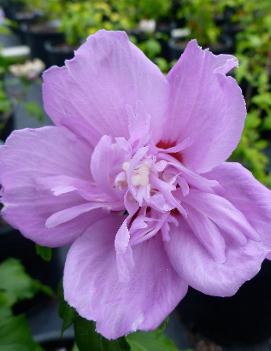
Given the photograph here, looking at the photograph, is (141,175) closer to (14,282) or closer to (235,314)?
(14,282)

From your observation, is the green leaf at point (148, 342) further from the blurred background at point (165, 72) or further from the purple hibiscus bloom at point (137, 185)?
the purple hibiscus bloom at point (137, 185)

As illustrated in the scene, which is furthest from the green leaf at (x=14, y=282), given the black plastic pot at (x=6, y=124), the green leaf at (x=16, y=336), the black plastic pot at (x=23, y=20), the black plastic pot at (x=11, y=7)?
the black plastic pot at (x=11, y=7)

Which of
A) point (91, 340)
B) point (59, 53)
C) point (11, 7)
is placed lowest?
point (11, 7)

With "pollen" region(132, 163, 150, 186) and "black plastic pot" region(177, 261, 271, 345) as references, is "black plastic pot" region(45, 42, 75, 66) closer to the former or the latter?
"black plastic pot" region(177, 261, 271, 345)

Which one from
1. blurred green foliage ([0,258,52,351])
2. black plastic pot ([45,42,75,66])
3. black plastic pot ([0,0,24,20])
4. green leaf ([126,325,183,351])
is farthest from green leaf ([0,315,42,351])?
black plastic pot ([0,0,24,20])

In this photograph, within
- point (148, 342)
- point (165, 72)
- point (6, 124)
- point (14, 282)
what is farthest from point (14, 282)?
point (6, 124)
